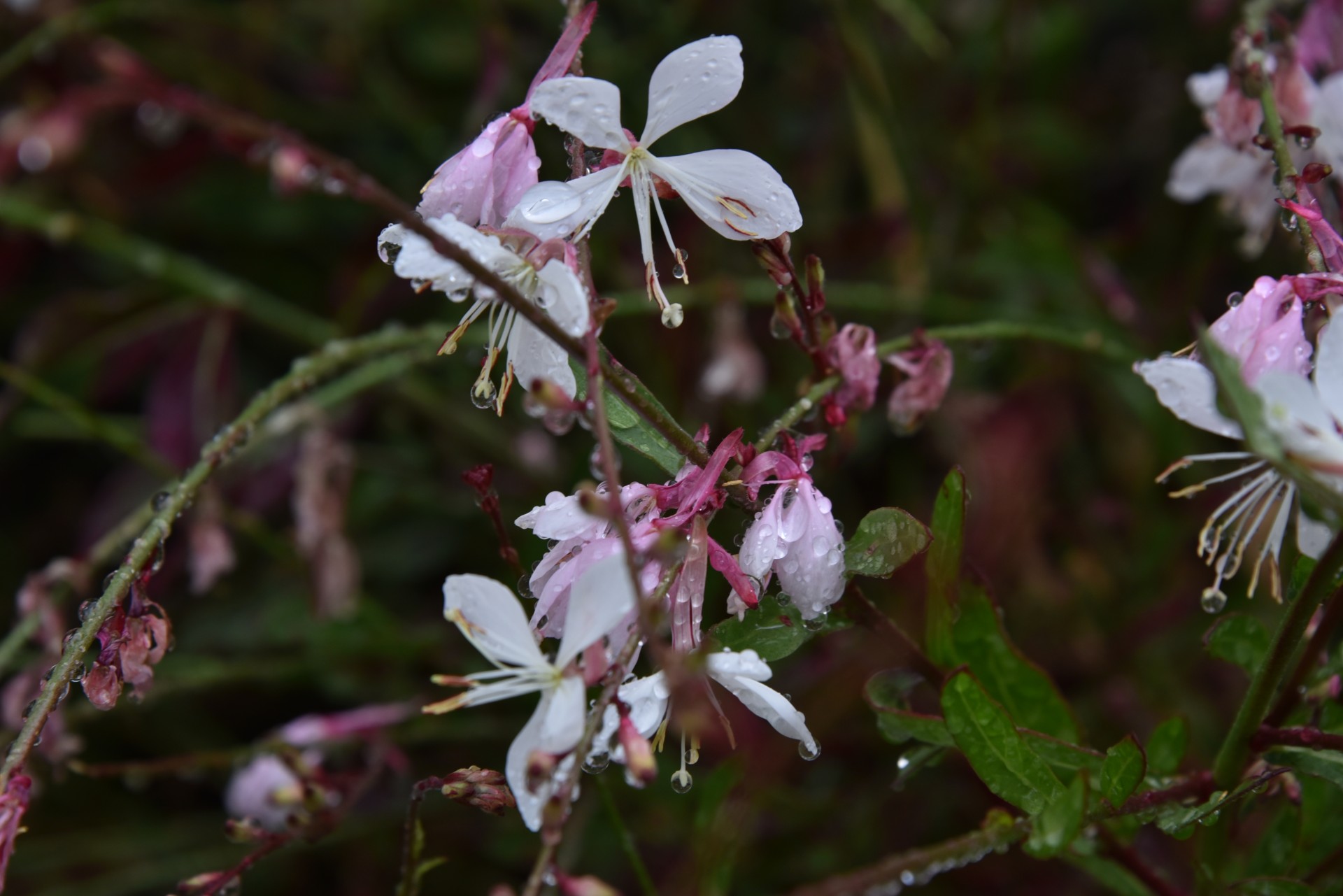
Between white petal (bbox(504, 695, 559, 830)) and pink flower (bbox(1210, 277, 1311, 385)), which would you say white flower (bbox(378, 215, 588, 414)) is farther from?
pink flower (bbox(1210, 277, 1311, 385))

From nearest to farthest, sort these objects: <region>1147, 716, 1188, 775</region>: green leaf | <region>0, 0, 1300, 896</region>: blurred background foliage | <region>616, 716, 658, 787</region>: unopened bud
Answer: <region>616, 716, 658, 787</region>: unopened bud < <region>1147, 716, 1188, 775</region>: green leaf < <region>0, 0, 1300, 896</region>: blurred background foliage

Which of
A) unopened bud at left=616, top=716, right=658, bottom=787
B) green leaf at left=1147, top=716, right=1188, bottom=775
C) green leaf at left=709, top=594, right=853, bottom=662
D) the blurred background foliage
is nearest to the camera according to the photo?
unopened bud at left=616, top=716, right=658, bottom=787

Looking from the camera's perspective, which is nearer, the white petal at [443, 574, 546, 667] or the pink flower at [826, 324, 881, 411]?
the white petal at [443, 574, 546, 667]

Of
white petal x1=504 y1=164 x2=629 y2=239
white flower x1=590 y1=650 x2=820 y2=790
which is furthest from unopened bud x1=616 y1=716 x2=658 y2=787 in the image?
white petal x1=504 y1=164 x2=629 y2=239

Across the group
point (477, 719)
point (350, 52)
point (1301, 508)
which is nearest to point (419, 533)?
point (477, 719)

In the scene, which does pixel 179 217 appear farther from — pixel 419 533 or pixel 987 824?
pixel 987 824

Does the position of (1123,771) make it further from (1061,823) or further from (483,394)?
(483,394)
